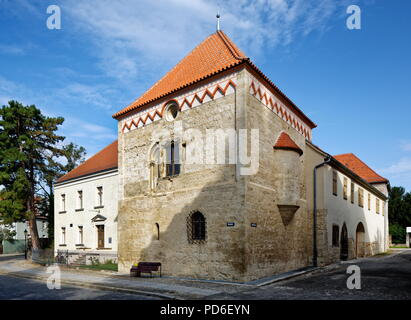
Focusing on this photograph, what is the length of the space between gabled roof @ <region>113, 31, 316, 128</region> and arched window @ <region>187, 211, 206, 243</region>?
5.67 m

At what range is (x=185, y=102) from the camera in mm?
15945

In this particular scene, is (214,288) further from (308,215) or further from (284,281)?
(308,215)

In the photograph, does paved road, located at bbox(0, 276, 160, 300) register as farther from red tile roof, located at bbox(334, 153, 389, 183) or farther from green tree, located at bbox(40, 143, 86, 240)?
red tile roof, located at bbox(334, 153, 389, 183)

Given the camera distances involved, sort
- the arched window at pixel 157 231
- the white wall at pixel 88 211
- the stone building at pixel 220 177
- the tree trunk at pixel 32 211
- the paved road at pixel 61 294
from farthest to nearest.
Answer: the tree trunk at pixel 32 211 → the white wall at pixel 88 211 → the arched window at pixel 157 231 → the stone building at pixel 220 177 → the paved road at pixel 61 294

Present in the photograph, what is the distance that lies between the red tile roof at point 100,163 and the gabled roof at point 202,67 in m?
7.56

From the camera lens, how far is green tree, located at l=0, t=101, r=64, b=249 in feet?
89.9

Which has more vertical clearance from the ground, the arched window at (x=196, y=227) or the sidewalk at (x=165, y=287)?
the arched window at (x=196, y=227)

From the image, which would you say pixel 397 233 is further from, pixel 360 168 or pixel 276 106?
pixel 276 106

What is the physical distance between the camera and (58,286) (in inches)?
536

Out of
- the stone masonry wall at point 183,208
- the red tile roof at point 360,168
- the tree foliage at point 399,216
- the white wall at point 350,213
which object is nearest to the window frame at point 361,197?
the white wall at point 350,213

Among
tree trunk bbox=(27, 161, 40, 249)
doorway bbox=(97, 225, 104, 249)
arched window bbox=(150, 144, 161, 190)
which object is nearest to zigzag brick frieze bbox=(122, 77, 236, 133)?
arched window bbox=(150, 144, 161, 190)

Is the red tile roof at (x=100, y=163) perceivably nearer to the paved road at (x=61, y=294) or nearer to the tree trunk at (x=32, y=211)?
the tree trunk at (x=32, y=211)

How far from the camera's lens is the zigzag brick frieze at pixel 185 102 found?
47.7ft

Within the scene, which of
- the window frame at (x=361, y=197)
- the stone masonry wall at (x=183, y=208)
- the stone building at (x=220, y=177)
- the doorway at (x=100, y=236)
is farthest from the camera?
the window frame at (x=361, y=197)
